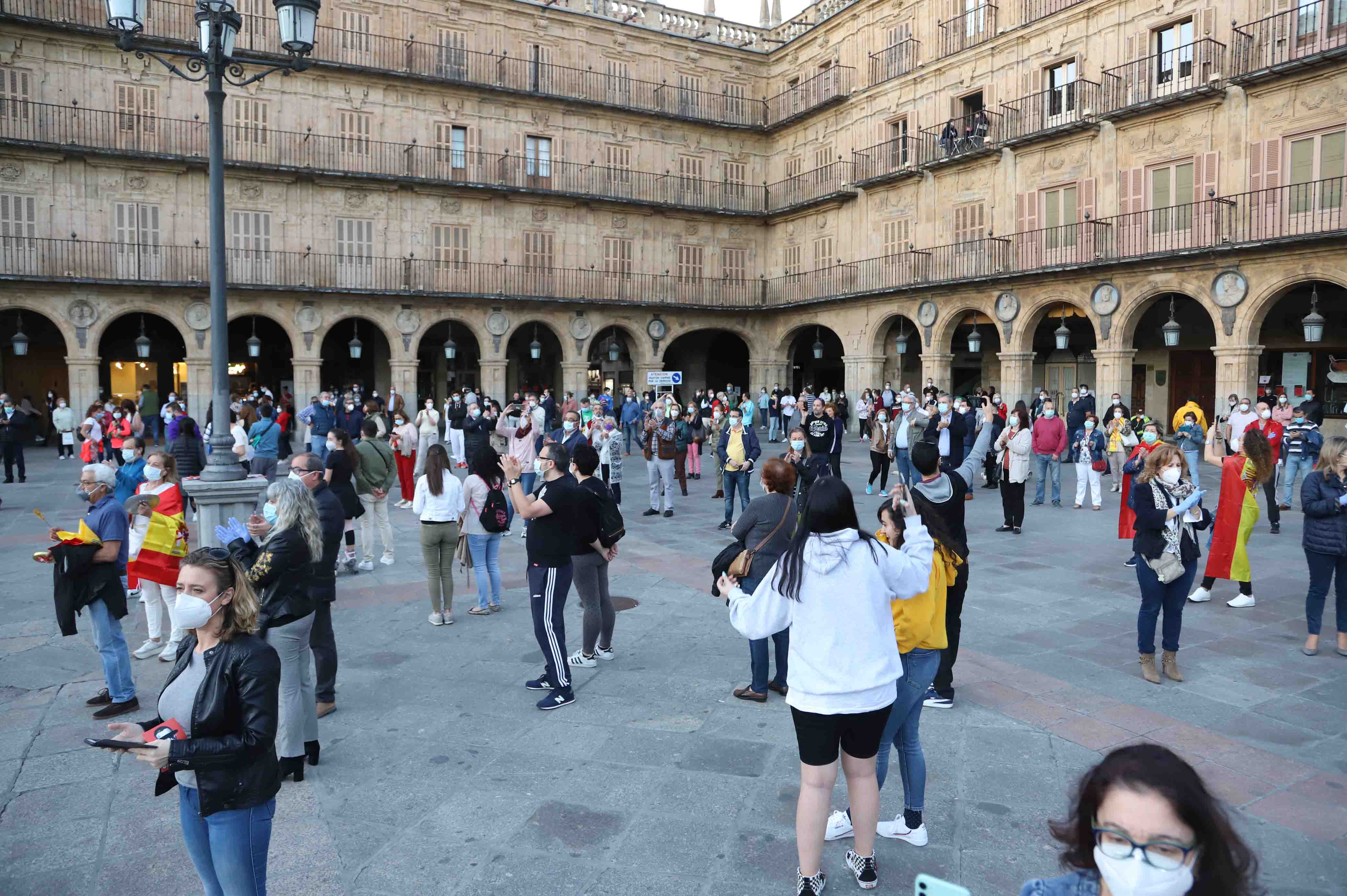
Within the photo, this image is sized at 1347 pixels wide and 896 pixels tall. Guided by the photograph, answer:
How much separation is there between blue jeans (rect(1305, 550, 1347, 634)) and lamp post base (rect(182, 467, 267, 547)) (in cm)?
756

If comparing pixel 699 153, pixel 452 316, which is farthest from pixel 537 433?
pixel 699 153

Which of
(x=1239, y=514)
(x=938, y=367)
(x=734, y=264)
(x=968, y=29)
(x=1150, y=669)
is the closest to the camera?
(x=1150, y=669)

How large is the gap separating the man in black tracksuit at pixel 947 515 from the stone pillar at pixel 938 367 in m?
21.0

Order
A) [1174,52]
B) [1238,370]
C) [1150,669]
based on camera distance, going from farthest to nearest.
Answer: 1. [1174,52]
2. [1238,370]
3. [1150,669]

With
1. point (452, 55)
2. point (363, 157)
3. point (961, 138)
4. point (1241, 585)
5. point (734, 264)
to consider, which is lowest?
point (1241, 585)

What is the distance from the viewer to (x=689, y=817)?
163 inches

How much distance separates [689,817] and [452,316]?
2506cm

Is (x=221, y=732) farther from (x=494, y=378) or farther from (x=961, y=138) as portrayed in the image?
(x=494, y=378)

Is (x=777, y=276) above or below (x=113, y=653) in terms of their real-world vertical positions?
above

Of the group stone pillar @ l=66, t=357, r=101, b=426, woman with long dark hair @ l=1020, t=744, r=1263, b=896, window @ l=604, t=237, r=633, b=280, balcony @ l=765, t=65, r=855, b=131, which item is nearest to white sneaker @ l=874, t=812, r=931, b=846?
woman with long dark hair @ l=1020, t=744, r=1263, b=896

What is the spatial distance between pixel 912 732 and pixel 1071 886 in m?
2.23

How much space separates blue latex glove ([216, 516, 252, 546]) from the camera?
15.6ft

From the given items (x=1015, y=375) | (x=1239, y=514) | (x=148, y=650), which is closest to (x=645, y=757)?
(x=148, y=650)

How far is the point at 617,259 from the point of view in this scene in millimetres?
29734
